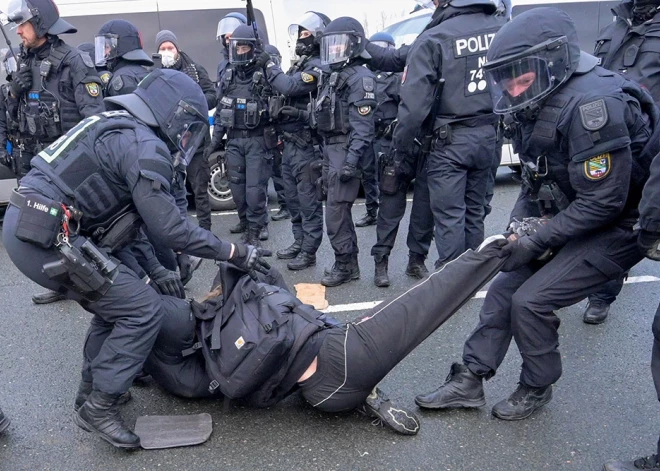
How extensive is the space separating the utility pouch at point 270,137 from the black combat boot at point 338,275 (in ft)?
4.70

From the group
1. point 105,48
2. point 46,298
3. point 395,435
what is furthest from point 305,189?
point 395,435

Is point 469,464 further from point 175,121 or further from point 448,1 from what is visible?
point 448,1

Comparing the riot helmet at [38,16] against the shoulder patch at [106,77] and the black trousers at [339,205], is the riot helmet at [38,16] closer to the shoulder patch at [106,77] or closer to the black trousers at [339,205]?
the shoulder patch at [106,77]

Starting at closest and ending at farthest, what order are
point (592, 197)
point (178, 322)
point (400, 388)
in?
1. point (592, 197)
2. point (178, 322)
3. point (400, 388)

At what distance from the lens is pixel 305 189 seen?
17.4 ft

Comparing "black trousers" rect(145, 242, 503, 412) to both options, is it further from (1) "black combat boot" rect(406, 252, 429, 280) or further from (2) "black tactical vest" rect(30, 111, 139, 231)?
(1) "black combat boot" rect(406, 252, 429, 280)

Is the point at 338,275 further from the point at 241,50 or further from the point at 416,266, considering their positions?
the point at 241,50

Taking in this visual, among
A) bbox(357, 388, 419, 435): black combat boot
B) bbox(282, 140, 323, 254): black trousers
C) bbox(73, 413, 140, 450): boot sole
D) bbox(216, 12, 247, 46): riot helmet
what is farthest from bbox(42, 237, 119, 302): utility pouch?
bbox(216, 12, 247, 46): riot helmet

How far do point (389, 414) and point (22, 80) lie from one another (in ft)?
12.6

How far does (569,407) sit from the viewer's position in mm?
3041

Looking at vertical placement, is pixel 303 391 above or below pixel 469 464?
above

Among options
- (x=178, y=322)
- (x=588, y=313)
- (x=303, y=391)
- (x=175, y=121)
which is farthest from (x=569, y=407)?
(x=175, y=121)

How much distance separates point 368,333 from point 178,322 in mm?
961

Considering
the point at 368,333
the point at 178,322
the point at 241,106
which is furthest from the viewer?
the point at 241,106
